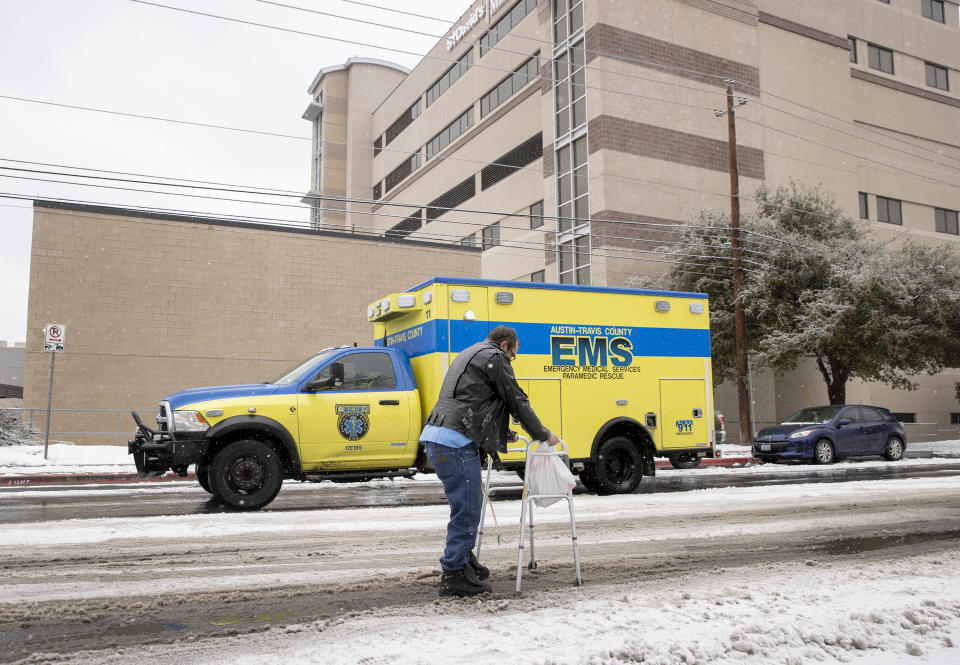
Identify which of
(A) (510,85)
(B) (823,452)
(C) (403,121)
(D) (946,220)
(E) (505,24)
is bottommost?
(B) (823,452)

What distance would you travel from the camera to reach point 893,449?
62.5 ft

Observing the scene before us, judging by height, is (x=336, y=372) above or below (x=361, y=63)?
below

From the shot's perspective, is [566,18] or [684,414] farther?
[566,18]

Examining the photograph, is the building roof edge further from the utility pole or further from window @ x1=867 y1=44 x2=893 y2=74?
the utility pole

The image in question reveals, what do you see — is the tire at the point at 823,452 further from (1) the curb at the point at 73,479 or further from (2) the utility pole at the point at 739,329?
(1) the curb at the point at 73,479

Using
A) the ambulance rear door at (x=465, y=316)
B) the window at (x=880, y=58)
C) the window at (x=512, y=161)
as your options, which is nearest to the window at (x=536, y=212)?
the window at (x=512, y=161)

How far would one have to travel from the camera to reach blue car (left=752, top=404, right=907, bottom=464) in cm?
1756

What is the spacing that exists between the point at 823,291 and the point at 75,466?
69.4 feet

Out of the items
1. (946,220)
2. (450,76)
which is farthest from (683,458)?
(450,76)

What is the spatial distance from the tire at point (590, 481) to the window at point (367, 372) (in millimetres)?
3222

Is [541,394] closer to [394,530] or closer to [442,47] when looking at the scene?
[394,530]

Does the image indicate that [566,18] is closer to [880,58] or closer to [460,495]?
[880,58]

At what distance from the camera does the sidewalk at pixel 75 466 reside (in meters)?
14.0

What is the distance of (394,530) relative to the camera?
7.36m
